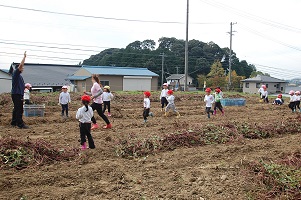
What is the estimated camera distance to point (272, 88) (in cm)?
5616

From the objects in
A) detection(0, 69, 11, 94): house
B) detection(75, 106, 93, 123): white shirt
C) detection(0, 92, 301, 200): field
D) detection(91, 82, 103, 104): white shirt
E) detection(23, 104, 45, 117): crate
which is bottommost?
detection(0, 92, 301, 200): field

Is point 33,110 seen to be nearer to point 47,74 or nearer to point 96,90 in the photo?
point 96,90

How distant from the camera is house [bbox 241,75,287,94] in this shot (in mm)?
53750

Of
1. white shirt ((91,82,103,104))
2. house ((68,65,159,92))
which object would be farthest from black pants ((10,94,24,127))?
house ((68,65,159,92))

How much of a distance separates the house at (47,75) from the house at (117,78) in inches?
107

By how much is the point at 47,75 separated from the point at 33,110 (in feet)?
141

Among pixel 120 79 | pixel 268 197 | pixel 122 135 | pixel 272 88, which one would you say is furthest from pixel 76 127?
pixel 272 88

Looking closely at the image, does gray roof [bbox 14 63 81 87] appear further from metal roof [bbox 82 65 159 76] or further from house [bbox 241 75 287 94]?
house [bbox 241 75 287 94]

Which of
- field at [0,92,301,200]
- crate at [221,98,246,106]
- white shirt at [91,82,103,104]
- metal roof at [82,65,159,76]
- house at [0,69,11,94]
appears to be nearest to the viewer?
field at [0,92,301,200]

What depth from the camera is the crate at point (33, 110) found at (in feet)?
37.2

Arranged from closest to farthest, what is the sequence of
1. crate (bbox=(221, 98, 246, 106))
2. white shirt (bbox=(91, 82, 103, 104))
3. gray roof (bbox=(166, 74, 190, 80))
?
white shirt (bbox=(91, 82, 103, 104)) → crate (bbox=(221, 98, 246, 106)) → gray roof (bbox=(166, 74, 190, 80))

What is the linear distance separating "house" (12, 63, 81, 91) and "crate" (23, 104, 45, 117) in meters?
35.8

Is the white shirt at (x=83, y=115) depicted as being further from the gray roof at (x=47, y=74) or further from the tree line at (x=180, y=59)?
the tree line at (x=180, y=59)

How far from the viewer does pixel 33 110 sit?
37.7 ft
